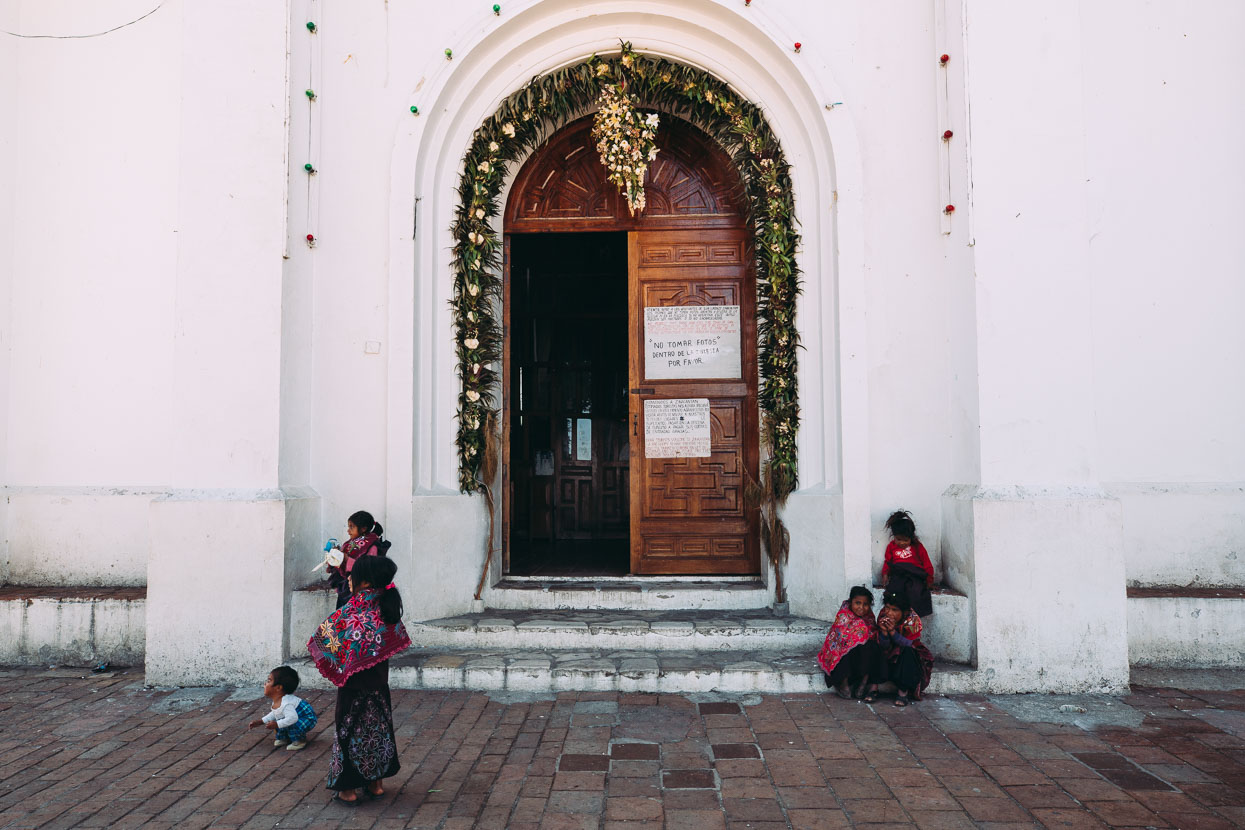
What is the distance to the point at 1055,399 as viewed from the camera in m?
5.24

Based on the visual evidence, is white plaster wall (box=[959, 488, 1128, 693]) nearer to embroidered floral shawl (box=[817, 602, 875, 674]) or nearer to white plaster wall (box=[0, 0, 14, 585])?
embroidered floral shawl (box=[817, 602, 875, 674])

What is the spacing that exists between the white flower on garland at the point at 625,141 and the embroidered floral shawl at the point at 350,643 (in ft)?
12.5

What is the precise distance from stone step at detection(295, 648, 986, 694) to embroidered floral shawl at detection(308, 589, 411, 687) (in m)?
1.67

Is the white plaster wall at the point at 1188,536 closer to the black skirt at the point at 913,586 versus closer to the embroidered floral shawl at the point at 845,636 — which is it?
the black skirt at the point at 913,586

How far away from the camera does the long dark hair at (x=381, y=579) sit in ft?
11.9

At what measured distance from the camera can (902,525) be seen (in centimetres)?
544

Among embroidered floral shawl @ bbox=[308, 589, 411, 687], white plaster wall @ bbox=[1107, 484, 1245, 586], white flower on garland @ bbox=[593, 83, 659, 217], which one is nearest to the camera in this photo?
embroidered floral shawl @ bbox=[308, 589, 411, 687]

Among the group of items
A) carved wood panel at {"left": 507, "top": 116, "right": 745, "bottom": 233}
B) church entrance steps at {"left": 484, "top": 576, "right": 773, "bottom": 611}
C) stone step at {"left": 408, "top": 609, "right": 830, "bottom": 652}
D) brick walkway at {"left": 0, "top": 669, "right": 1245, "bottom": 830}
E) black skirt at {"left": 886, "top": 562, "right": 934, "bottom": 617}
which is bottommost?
brick walkway at {"left": 0, "top": 669, "right": 1245, "bottom": 830}

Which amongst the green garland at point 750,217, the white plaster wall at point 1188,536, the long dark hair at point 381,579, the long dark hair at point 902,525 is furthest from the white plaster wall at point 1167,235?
the long dark hair at point 381,579

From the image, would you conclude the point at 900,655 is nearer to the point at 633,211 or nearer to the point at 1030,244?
the point at 1030,244

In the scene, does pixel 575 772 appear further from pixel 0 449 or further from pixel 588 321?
pixel 588 321

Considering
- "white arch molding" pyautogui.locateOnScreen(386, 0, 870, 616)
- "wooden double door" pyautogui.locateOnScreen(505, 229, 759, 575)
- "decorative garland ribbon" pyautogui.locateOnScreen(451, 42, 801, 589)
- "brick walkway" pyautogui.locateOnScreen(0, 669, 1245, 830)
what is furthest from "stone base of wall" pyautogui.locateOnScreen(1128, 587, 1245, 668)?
"wooden double door" pyautogui.locateOnScreen(505, 229, 759, 575)

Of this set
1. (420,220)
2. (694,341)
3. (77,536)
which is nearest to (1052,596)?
(694,341)

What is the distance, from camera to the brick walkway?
3.42m
